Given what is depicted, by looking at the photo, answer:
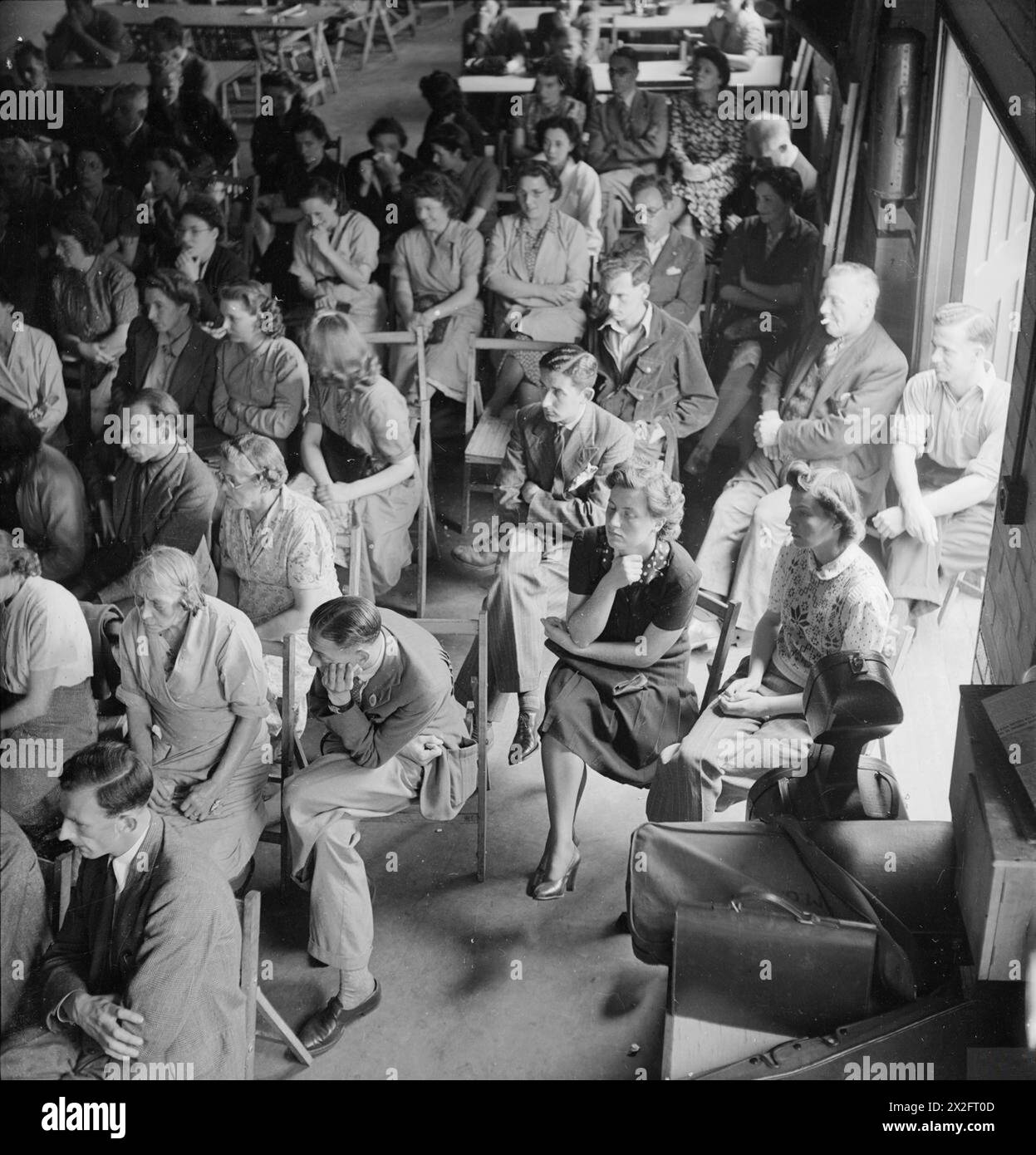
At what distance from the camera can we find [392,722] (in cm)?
446

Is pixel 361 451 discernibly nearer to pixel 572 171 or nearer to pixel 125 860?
pixel 572 171

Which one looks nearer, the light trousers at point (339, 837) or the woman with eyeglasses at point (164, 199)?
the light trousers at point (339, 837)

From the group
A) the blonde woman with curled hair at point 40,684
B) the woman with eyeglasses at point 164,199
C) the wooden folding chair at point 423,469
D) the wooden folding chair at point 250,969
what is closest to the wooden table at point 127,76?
the woman with eyeglasses at point 164,199

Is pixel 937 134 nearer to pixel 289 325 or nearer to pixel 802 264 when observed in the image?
pixel 802 264

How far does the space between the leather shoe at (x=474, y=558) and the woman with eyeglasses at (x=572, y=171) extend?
5.07 ft

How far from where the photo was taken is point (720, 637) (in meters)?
4.79

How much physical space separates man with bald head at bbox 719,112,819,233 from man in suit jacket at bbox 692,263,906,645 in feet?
1.48

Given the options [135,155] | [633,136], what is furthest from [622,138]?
[135,155]

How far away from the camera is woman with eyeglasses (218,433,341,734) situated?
497 cm

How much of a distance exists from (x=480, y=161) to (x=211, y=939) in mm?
3745

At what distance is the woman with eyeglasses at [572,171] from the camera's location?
6.39m

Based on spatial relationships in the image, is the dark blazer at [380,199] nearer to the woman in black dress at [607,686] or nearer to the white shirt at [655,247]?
the white shirt at [655,247]
